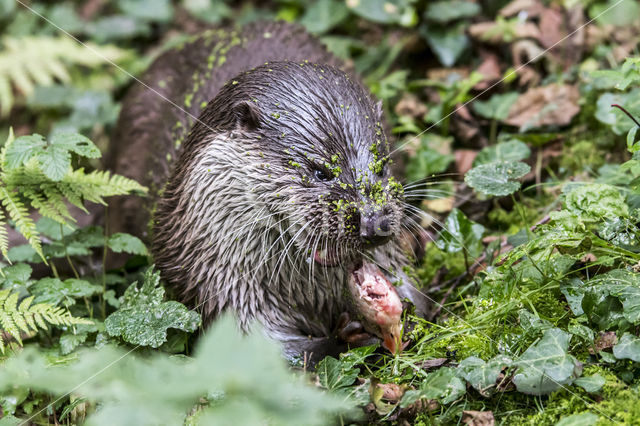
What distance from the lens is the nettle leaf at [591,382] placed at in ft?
8.79

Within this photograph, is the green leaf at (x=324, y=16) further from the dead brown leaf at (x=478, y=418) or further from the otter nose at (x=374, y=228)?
the dead brown leaf at (x=478, y=418)

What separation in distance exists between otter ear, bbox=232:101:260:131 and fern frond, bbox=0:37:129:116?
3515 millimetres

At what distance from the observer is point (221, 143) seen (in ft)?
11.4

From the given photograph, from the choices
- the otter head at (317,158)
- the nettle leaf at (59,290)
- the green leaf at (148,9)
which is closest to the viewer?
the otter head at (317,158)

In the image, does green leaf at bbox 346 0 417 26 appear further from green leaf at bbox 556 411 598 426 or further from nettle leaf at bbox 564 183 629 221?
green leaf at bbox 556 411 598 426

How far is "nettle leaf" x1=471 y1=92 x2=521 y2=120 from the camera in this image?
5312 mm

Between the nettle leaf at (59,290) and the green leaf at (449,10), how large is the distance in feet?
12.7

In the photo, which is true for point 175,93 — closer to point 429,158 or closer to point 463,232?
point 429,158

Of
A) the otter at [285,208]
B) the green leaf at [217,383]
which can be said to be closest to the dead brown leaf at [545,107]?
the otter at [285,208]

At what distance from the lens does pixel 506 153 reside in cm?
463

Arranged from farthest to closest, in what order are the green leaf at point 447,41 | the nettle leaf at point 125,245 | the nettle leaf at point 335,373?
the green leaf at point 447,41 → the nettle leaf at point 125,245 → the nettle leaf at point 335,373

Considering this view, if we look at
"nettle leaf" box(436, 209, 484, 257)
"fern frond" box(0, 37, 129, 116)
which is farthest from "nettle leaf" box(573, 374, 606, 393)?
"fern frond" box(0, 37, 129, 116)

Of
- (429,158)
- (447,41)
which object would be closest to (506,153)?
(429,158)

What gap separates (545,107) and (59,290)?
3625 millimetres
